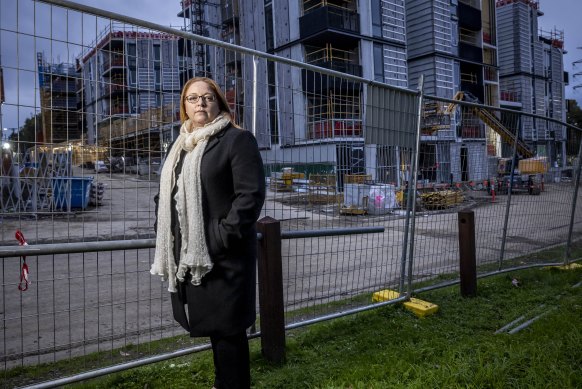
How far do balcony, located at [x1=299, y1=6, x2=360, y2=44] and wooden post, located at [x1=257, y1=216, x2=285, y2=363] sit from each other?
2173 cm

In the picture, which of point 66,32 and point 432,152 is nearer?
point 66,32

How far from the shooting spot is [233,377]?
257 cm

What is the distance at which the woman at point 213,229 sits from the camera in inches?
92.8

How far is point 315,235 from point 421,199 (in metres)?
1.66

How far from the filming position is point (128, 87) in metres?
2.96

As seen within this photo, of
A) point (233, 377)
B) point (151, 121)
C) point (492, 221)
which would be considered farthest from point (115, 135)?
point (492, 221)

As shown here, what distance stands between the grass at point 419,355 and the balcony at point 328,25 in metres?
20.8

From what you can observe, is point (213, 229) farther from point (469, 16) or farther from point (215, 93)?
point (469, 16)

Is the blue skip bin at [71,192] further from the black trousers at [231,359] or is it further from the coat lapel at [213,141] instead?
the black trousers at [231,359]

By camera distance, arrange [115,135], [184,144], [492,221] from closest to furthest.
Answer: [184,144] < [115,135] < [492,221]

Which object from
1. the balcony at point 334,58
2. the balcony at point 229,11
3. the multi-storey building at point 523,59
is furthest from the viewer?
the multi-storey building at point 523,59

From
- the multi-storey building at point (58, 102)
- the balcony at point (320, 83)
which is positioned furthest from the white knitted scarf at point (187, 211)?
the balcony at point (320, 83)

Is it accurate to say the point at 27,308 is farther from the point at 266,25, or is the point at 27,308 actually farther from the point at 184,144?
the point at 266,25

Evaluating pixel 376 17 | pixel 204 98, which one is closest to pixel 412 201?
pixel 204 98
